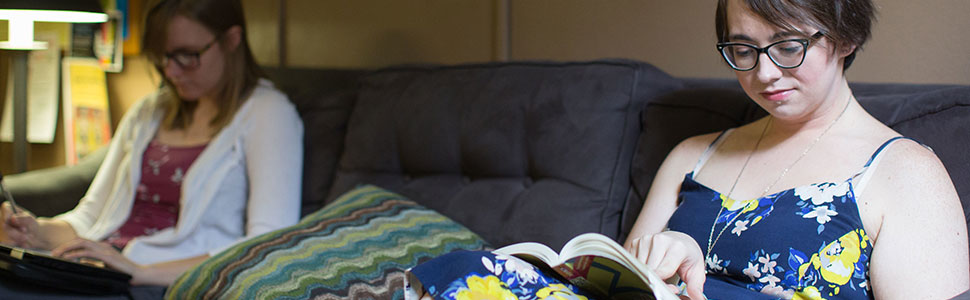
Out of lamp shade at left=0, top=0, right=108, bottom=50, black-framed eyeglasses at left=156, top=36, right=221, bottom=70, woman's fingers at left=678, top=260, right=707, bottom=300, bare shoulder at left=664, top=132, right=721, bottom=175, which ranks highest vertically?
lamp shade at left=0, top=0, right=108, bottom=50

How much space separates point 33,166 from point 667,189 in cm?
369

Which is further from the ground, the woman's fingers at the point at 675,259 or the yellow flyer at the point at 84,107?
the woman's fingers at the point at 675,259

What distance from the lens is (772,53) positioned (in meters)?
1.21

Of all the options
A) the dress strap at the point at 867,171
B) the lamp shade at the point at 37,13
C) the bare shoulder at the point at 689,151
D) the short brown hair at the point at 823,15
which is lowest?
Answer: the bare shoulder at the point at 689,151

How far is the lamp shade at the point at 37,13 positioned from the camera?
7.41ft

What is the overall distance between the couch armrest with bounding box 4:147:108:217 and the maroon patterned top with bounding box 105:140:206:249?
359 millimetres

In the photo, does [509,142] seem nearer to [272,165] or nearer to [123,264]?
[272,165]

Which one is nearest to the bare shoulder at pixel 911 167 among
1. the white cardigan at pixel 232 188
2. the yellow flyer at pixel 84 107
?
the white cardigan at pixel 232 188

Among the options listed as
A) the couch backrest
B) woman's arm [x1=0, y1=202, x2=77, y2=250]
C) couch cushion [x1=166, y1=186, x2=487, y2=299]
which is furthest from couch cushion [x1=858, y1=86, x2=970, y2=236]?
woman's arm [x1=0, y1=202, x2=77, y2=250]

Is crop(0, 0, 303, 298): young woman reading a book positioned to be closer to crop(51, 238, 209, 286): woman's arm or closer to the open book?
crop(51, 238, 209, 286): woman's arm

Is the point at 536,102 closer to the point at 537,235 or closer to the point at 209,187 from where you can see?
the point at 537,235

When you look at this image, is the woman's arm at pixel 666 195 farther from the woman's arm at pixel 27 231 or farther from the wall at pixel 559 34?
the woman's arm at pixel 27 231

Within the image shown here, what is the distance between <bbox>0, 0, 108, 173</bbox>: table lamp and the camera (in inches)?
89.1

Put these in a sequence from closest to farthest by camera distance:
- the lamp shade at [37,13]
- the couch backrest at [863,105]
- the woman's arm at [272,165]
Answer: the couch backrest at [863,105] → the woman's arm at [272,165] → the lamp shade at [37,13]
